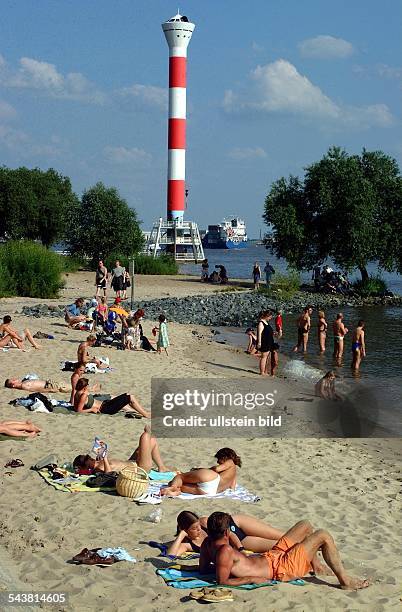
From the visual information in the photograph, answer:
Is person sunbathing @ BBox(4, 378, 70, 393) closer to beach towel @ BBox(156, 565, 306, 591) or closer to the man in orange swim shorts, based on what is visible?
beach towel @ BBox(156, 565, 306, 591)

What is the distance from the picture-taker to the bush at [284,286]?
39438 mm

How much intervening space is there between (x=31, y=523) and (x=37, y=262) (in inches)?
949

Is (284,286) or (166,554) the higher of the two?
(284,286)

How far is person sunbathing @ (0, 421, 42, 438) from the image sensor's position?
1116cm

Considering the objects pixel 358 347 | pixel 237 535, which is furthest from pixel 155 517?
pixel 358 347

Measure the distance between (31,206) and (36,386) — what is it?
41.4 m

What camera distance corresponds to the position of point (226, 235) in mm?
148375

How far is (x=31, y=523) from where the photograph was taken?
8320 millimetres

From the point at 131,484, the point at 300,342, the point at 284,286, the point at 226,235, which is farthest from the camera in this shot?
the point at 226,235

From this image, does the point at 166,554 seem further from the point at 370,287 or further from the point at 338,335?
the point at 370,287

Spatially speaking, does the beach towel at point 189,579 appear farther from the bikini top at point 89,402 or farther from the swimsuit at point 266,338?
the swimsuit at point 266,338

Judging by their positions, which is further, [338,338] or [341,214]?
[341,214]

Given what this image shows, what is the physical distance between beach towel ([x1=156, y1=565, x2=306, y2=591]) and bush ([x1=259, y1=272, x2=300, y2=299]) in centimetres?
3205

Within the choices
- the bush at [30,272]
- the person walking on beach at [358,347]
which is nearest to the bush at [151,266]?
the bush at [30,272]
